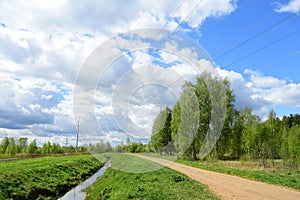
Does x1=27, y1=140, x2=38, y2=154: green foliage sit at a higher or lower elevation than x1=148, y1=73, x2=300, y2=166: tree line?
lower

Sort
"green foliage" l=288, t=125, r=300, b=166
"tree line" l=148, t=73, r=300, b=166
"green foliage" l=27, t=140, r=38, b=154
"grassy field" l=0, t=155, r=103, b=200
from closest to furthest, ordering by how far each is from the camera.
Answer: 1. "grassy field" l=0, t=155, r=103, b=200
2. "green foliage" l=288, t=125, r=300, b=166
3. "tree line" l=148, t=73, r=300, b=166
4. "green foliage" l=27, t=140, r=38, b=154

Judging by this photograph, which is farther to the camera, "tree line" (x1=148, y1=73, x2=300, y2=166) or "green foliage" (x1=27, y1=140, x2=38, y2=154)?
"green foliage" (x1=27, y1=140, x2=38, y2=154)

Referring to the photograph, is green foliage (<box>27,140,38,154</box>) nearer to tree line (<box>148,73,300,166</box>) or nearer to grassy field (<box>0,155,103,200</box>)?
tree line (<box>148,73,300,166</box>)

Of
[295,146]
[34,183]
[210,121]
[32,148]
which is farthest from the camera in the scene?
[32,148]

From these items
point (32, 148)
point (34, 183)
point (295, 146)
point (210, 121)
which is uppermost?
point (210, 121)

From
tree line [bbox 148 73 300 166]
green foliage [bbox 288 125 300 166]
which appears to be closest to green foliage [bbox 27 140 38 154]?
tree line [bbox 148 73 300 166]

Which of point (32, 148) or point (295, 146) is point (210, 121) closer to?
point (295, 146)

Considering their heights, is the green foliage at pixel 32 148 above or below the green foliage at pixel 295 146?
below

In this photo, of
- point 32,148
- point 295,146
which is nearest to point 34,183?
point 295,146

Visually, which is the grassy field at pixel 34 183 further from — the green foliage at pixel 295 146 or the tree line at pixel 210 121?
the green foliage at pixel 295 146

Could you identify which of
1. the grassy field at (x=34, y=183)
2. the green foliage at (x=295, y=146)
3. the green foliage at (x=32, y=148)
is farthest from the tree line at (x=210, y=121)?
the green foliage at (x=32, y=148)

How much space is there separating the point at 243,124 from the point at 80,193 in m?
34.0

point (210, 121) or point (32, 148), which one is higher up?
point (210, 121)

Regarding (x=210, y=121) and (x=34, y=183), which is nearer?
(x=34, y=183)
